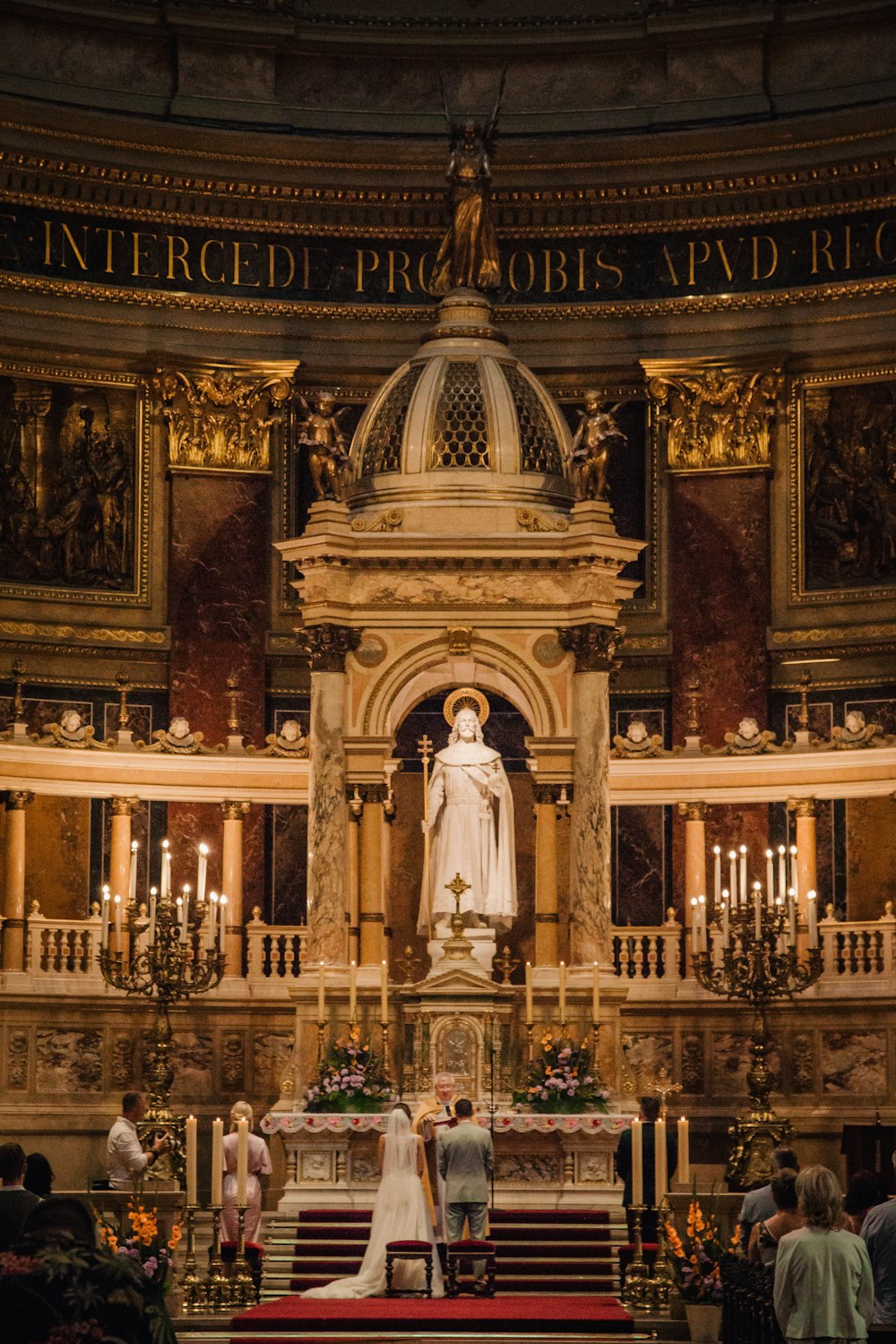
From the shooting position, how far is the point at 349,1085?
24766mm

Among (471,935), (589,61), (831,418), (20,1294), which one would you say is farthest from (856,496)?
(20,1294)

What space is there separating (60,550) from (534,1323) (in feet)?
48.6

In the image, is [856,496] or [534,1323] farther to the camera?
[856,496]

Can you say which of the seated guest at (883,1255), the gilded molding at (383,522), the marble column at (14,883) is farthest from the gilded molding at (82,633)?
the seated guest at (883,1255)

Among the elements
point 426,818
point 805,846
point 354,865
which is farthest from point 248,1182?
point 805,846

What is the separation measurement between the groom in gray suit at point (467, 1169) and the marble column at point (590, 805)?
4448 mm

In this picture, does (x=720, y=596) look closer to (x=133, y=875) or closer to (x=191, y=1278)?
(x=133, y=875)

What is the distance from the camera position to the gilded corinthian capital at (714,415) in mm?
32750

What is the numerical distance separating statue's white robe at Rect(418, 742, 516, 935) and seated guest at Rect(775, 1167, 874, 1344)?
43.0ft

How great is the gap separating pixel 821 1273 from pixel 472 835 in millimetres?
13488

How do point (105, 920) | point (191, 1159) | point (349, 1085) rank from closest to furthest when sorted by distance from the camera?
point (191, 1159) → point (349, 1085) → point (105, 920)

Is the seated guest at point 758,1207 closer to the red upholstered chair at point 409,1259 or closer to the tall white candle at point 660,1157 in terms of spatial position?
the tall white candle at point 660,1157

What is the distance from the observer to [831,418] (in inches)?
1287

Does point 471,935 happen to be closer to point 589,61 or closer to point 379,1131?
point 379,1131
